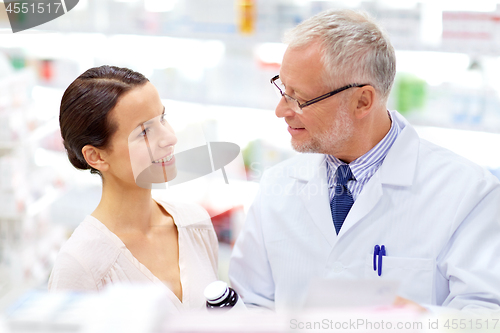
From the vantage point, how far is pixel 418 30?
8.26 feet

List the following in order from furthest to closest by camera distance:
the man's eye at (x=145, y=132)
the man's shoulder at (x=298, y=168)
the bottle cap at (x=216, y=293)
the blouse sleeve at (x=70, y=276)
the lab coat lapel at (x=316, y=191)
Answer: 1. the man's shoulder at (x=298, y=168)
2. the lab coat lapel at (x=316, y=191)
3. the man's eye at (x=145, y=132)
4. the blouse sleeve at (x=70, y=276)
5. the bottle cap at (x=216, y=293)

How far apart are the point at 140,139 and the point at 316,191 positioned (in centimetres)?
54

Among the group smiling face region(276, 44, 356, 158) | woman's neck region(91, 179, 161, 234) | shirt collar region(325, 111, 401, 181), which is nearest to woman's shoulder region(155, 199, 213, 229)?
woman's neck region(91, 179, 161, 234)

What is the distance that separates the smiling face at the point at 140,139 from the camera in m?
1.23

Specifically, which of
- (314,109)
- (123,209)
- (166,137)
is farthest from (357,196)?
(123,209)

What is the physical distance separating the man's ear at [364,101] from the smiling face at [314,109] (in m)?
0.02

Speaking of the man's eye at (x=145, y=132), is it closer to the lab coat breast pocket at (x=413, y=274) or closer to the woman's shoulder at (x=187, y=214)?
the woman's shoulder at (x=187, y=214)

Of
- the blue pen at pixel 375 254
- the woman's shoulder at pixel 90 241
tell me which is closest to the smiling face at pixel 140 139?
the woman's shoulder at pixel 90 241

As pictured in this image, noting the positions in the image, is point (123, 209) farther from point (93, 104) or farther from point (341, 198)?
point (341, 198)

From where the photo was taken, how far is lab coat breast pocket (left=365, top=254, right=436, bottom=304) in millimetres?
1238

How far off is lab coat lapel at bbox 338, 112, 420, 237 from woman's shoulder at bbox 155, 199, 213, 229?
436mm

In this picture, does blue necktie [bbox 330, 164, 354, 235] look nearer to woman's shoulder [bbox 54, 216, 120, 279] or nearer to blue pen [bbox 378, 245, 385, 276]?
blue pen [bbox 378, 245, 385, 276]

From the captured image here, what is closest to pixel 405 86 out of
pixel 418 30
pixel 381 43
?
pixel 418 30

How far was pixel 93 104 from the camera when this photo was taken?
3.99 feet
